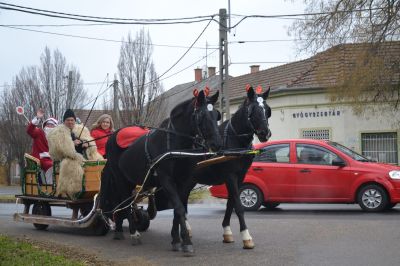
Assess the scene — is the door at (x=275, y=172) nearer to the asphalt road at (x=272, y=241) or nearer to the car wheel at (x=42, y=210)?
the asphalt road at (x=272, y=241)

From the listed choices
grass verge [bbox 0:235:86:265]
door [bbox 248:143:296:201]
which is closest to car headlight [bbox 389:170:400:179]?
door [bbox 248:143:296:201]

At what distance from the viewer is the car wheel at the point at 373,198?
13.7 metres

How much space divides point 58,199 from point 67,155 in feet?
3.06

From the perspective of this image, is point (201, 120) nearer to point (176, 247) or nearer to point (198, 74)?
point (176, 247)

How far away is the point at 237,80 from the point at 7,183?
23088 millimetres

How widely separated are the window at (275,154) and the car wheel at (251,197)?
756mm

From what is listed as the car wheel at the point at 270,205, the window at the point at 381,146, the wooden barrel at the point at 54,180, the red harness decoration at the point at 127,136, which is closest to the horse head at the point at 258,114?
the red harness decoration at the point at 127,136

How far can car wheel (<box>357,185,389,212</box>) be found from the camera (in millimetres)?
13742

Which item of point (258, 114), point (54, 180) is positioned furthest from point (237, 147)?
point (54, 180)

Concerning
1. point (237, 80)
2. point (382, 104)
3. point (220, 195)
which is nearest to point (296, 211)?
point (220, 195)

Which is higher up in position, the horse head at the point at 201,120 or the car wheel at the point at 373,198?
the horse head at the point at 201,120

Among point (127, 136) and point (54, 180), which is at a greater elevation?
point (127, 136)

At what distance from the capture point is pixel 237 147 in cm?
968

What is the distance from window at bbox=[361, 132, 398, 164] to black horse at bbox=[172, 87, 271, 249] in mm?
17082
